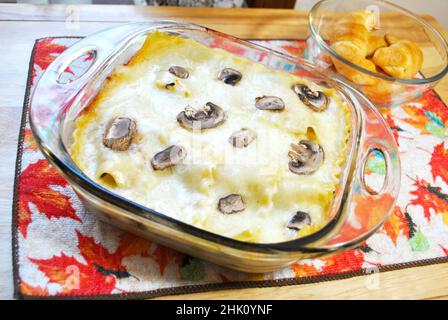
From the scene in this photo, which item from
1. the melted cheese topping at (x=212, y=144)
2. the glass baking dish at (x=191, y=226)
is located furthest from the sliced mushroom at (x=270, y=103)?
the glass baking dish at (x=191, y=226)

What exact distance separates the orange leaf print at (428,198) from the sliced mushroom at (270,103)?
38 centimetres

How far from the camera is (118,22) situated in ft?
4.56

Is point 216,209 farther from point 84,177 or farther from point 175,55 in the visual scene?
point 175,55

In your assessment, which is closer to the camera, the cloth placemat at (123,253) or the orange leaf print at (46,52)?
the cloth placemat at (123,253)

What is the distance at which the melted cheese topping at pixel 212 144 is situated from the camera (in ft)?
2.65

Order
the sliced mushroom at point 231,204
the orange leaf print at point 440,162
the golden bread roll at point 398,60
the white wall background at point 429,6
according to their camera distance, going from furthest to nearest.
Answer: the white wall background at point 429,6, the golden bread roll at point 398,60, the orange leaf print at point 440,162, the sliced mushroom at point 231,204

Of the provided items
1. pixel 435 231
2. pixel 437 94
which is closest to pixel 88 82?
pixel 435 231

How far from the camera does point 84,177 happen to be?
735mm

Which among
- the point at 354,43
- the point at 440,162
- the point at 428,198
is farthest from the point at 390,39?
the point at 428,198

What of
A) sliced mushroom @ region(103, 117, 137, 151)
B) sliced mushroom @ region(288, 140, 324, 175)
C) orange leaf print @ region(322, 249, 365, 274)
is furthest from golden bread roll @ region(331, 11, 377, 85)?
sliced mushroom @ region(103, 117, 137, 151)

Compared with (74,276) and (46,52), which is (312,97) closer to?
(74,276)

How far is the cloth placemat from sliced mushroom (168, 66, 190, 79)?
0.33m

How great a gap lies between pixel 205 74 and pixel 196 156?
0.26m

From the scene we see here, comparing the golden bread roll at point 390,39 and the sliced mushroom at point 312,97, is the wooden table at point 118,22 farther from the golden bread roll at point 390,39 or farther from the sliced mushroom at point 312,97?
the sliced mushroom at point 312,97
